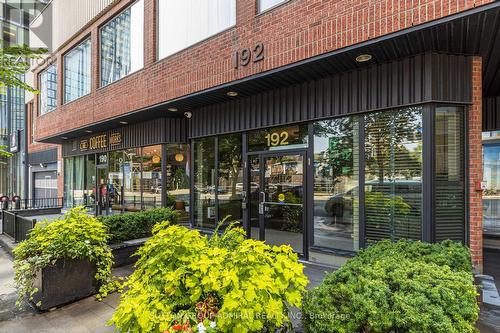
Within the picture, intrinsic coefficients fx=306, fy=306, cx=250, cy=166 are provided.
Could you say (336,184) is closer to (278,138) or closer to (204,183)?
(278,138)

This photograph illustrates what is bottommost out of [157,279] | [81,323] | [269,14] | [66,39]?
[81,323]

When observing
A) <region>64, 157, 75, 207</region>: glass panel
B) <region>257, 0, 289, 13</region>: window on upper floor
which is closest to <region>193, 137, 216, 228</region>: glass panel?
<region>257, 0, 289, 13</region>: window on upper floor

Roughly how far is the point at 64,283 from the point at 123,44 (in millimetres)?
8470

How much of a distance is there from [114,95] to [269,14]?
251 inches

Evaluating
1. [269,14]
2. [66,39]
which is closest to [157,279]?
[269,14]

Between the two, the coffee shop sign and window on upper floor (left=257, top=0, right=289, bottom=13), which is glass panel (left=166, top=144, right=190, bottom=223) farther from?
window on upper floor (left=257, top=0, right=289, bottom=13)

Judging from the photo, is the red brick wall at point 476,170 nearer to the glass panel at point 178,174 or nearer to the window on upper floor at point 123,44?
the glass panel at point 178,174

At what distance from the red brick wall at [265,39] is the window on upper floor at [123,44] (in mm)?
369

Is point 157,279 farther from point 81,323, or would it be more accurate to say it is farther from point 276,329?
point 81,323

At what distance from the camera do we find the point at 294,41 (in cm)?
567

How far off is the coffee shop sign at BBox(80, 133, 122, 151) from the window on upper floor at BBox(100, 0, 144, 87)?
2.04 metres

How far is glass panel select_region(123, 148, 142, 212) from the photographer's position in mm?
11102

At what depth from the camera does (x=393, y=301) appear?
95.3 inches

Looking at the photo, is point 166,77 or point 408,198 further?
point 166,77
